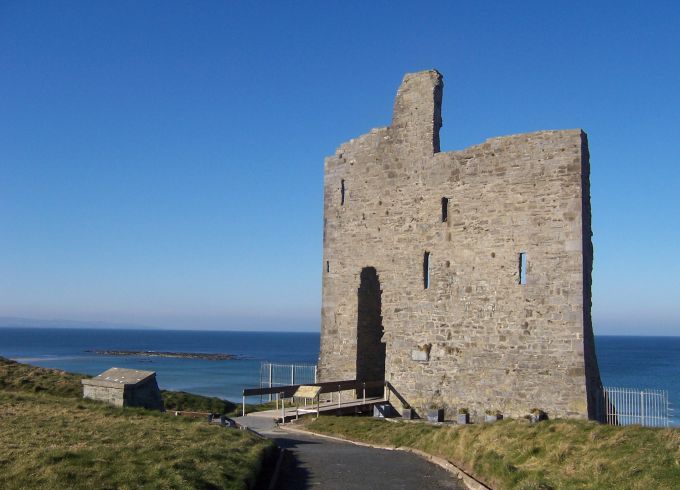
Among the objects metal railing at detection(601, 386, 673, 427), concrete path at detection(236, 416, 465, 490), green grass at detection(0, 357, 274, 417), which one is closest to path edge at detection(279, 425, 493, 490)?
concrete path at detection(236, 416, 465, 490)

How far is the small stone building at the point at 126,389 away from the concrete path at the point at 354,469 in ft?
12.3

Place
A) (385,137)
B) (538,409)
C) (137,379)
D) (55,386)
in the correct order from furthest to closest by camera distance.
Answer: (385,137) < (55,386) < (538,409) < (137,379)

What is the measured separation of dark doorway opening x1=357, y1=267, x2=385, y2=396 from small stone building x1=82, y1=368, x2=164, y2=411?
23.7 feet

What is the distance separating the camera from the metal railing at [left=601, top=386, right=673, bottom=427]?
16.4m

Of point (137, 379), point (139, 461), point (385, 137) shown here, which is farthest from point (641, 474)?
point (385, 137)

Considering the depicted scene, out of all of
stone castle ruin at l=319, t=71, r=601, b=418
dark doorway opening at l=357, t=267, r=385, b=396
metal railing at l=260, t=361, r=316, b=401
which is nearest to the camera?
stone castle ruin at l=319, t=71, r=601, b=418

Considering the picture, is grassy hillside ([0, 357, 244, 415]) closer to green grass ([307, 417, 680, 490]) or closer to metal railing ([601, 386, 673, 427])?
green grass ([307, 417, 680, 490])

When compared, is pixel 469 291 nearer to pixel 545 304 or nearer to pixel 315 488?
pixel 545 304

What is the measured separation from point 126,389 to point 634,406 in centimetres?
1261

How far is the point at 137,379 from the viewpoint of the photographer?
15773 mm

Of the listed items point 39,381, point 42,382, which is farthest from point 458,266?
point 39,381

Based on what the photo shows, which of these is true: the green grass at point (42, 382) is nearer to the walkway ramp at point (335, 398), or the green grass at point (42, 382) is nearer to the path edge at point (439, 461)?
the walkway ramp at point (335, 398)

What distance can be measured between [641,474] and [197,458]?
616 cm

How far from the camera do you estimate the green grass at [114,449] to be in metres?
8.52
